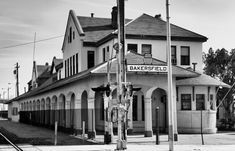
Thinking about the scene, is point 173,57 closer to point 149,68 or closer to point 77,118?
point 77,118

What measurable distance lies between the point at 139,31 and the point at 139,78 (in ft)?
30.2

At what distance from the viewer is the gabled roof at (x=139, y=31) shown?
33.1 meters

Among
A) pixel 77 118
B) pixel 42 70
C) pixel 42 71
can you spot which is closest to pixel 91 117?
pixel 77 118

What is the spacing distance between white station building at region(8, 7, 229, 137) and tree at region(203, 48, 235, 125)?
1033cm

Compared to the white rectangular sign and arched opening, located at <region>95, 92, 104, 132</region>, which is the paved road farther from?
arched opening, located at <region>95, 92, 104, 132</region>

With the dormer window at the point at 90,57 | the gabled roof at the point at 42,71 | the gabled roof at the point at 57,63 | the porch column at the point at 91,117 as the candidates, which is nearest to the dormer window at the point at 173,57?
the dormer window at the point at 90,57

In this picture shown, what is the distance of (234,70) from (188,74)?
2044 centimetres

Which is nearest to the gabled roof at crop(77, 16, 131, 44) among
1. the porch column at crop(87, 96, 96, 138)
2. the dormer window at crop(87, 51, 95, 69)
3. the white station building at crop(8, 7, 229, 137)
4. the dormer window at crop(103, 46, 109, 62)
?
the white station building at crop(8, 7, 229, 137)

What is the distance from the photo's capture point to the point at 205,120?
29719 mm

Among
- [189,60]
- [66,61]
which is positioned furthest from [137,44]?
[66,61]

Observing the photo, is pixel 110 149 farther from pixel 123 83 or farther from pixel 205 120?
pixel 205 120

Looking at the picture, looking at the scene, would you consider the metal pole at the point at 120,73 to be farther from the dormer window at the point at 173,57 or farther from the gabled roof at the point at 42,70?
the gabled roof at the point at 42,70

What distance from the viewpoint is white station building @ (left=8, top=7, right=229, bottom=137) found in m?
25.5

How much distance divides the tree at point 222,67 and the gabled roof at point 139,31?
430 inches
